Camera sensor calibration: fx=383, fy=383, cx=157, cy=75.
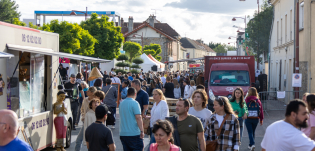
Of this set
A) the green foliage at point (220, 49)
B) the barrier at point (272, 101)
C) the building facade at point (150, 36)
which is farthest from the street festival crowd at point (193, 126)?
the green foliage at point (220, 49)

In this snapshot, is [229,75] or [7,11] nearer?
[229,75]

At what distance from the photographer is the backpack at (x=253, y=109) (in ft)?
31.4

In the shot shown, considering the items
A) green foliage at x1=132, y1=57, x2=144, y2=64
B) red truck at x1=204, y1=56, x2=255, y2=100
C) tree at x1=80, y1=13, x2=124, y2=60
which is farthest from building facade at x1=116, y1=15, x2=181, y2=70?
red truck at x1=204, y1=56, x2=255, y2=100

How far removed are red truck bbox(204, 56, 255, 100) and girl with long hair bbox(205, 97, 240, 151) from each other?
33.0ft

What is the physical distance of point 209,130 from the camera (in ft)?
19.8

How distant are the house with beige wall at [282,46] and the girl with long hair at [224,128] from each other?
17636 millimetres

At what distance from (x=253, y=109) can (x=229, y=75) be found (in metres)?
7.55

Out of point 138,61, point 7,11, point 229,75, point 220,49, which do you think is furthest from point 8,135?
point 220,49

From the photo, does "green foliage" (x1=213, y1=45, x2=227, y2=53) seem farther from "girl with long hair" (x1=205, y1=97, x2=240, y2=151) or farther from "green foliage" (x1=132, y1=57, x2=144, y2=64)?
"girl with long hair" (x1=205, y1=97, x2=240, y2=151)

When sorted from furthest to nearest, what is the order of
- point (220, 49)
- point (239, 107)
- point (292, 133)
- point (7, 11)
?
point (220, 49), point (7, 11), point (239, 107), point (292, 133)

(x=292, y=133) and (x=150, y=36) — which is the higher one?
(x=150, y=36)

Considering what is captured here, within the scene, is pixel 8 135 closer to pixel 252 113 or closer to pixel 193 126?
pixel 193 126

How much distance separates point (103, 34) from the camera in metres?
36.6

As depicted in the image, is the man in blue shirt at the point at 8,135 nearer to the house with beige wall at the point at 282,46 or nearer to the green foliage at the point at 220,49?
the house with beige wall at the point at 282,46
